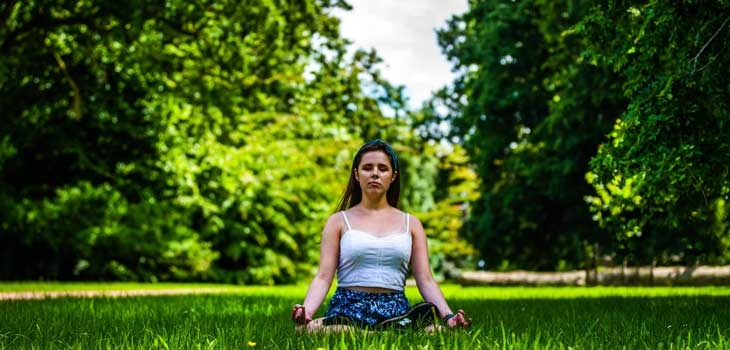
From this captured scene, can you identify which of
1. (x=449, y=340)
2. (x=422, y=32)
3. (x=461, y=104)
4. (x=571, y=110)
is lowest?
(x=449, y=340)

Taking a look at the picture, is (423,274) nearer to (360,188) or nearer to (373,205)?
(373,205)

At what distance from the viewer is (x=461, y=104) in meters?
30.9

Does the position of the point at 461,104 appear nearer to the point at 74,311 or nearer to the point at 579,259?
the point at 579,259

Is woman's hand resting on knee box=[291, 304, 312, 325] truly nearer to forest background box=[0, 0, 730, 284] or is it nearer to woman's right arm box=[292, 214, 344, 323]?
woman's right arm box=[292, 214, 344, 323]

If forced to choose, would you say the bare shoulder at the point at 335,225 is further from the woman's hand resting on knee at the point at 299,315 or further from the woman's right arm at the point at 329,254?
the woman's hand resting on knee at the point at 299,315

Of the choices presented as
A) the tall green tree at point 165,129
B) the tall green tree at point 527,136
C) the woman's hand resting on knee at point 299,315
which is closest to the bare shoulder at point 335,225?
the woman's hand resting on knee at point 299,315

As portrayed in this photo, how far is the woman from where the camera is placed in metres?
5.55

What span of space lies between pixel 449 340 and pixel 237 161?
17.2 m

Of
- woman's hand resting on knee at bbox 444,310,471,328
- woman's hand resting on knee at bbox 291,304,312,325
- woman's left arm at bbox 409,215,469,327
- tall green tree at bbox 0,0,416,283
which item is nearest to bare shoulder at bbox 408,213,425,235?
woman's left arm at bbox 409,215,469,327

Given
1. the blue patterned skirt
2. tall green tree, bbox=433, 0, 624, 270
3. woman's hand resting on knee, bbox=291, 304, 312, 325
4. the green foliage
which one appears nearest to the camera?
woman's hand resting on knee, bbox=291, 304, 312, 325

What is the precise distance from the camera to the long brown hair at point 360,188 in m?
5.61

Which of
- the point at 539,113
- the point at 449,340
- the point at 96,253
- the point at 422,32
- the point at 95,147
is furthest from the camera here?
the point at 422,32

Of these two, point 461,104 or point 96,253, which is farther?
point 461,104

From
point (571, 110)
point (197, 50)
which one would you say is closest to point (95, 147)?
point (197, 50)
